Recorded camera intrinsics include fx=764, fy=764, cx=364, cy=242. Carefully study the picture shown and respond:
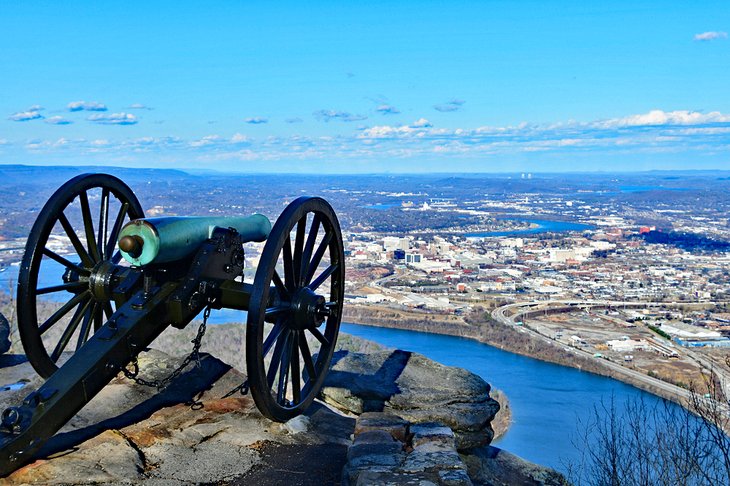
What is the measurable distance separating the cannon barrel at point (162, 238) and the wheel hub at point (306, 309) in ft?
3.08

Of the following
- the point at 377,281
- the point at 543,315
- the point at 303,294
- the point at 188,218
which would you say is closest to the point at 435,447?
the point at 303,294

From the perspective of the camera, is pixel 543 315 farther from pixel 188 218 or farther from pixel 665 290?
pixel 188 218

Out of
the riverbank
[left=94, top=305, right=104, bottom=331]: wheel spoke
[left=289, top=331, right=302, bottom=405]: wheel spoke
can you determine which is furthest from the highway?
[left=94, top=305, right=104, bottom=331]: wheel spoke

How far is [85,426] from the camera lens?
6.42 meters

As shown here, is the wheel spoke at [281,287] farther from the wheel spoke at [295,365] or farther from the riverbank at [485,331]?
the riverbank at [485,331]

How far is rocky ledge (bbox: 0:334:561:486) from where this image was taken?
5.49m

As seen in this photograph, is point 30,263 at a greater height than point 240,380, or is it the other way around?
point 30,263

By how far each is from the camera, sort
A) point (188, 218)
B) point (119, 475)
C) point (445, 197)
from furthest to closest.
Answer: point (445, 197) < point (188, 218) < point (119, 475)

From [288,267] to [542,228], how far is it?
108649 mm

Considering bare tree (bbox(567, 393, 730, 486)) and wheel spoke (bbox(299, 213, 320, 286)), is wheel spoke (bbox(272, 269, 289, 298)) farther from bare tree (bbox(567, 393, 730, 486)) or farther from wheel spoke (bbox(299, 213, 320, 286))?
bare tree (bbox(567, 393, 730, 486))

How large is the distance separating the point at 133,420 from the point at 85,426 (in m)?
0.41

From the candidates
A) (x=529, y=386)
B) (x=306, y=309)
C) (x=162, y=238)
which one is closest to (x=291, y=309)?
(x=306, y=309)

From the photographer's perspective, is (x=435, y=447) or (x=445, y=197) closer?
(x=435, y=447)

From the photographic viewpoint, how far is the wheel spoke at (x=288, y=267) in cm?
625
